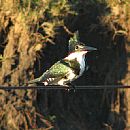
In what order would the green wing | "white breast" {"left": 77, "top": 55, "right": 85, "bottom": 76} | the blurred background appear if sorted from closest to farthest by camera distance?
"white breast" {"left": 77, "top": 55, "right": 85, "bottom": 76} → the green wing → the blurred background

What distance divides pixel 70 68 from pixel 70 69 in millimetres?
11

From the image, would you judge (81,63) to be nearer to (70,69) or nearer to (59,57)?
(70,69)

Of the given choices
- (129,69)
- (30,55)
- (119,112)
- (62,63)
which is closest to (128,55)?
(129,69)

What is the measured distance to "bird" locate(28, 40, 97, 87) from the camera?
4582mm

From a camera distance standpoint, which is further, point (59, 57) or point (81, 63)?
point (59, 57)

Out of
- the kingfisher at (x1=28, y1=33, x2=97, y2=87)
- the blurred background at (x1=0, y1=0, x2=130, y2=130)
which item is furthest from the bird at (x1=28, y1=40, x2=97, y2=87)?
the blurred background at (x1=0, y1=0, x2=130, y2=130)

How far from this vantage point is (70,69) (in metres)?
4.63

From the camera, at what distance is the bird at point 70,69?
4582mm

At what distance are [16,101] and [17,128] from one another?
1.06ft

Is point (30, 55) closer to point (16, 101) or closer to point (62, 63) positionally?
→ point (16, 101)

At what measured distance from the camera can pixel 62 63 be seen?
4.73 meters

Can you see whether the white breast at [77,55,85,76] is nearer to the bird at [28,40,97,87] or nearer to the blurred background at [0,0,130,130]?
the bird at [28,40,97,87]

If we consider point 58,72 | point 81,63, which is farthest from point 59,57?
point 81,63

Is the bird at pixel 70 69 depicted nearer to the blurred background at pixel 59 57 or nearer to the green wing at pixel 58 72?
the green wing at pixel 58 72
